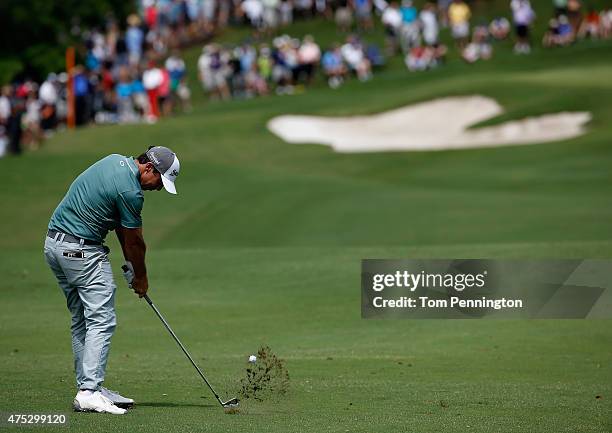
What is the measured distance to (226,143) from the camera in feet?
127

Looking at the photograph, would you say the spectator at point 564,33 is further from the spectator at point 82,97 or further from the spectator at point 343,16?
the spectator at point 82,97

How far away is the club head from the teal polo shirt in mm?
1879

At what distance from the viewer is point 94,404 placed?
10719 mm

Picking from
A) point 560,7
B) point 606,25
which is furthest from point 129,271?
point 606,25

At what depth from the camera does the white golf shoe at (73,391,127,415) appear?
10.7 m

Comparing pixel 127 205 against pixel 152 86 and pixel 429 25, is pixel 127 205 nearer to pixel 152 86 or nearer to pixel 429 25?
pixel 152 86

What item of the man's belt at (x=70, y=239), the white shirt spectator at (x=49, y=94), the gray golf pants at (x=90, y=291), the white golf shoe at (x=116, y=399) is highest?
the man's belt at (x=70, y=239)

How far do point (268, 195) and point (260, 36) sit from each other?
1115 inches

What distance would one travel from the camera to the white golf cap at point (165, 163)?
425 inches

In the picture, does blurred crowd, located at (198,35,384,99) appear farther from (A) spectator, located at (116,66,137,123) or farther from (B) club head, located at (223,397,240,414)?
(B) club head, located at (223,397,240,414)

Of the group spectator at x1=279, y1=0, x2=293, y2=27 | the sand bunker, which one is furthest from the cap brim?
spectator at x1=279, y1=0, x2=293, y2=27

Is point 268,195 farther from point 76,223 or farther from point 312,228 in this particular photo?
point 76,223

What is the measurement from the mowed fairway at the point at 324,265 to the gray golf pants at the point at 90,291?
462 mm

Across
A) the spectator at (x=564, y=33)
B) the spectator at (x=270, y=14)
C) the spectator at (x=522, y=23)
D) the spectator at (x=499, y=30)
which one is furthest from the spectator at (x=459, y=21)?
the spectator at (x=270, y=14)
